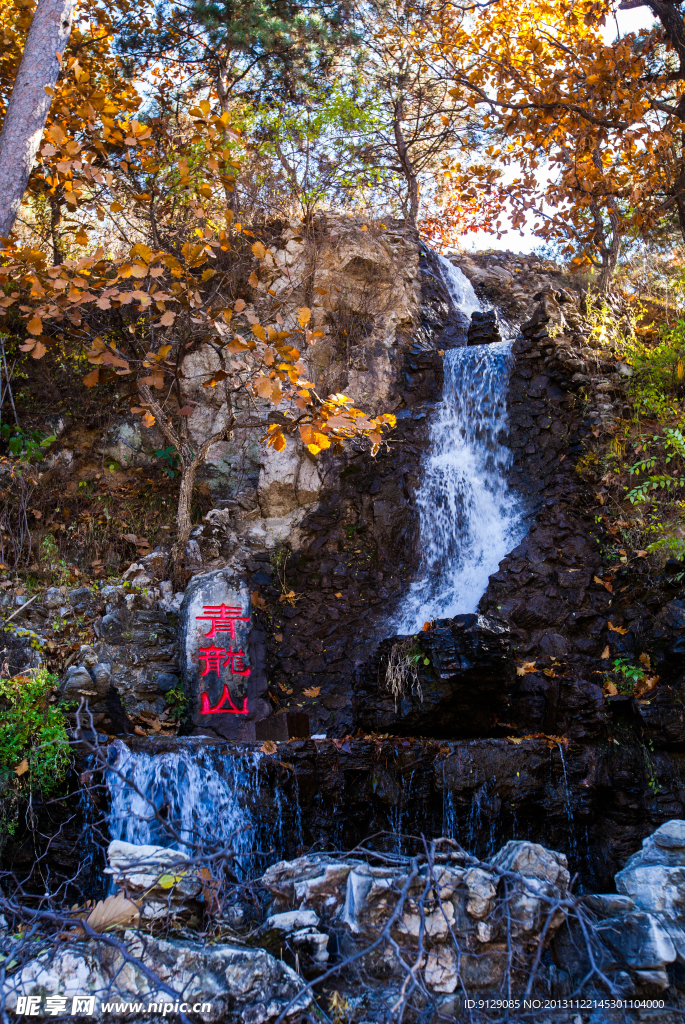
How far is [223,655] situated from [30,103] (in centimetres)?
504

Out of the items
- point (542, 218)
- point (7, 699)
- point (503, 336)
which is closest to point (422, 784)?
point (7, 699)

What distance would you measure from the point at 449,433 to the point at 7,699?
5.73 meters

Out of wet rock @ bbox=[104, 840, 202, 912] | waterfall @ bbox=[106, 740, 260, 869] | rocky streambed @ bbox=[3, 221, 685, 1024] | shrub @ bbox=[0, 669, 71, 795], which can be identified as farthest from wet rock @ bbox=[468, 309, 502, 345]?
wet rock @ bbox=[104, 840, 202, 912]

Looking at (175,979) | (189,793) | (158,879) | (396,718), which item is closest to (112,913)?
(158,879)

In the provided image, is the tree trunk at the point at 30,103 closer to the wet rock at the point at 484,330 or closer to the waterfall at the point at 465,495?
the waterfall at the point at 465,495

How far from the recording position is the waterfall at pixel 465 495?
7.26 meters

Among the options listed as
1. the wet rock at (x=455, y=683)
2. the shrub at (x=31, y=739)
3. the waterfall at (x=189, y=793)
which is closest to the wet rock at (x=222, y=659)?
the waterfall at (x=189, y=793)

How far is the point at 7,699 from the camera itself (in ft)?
18.3

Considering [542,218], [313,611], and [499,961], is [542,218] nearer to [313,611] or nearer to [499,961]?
[313,611]

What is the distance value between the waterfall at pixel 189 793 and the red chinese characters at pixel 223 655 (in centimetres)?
134

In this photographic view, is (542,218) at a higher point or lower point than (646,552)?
higher

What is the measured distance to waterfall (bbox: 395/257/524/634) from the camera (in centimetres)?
726

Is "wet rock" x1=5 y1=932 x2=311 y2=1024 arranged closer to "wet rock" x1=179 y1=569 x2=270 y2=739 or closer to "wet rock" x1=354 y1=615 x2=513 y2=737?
"wet rock" x1=354 y1=615 x2=513 y2=737

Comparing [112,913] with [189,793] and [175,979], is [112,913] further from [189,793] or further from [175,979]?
[189,793]
